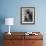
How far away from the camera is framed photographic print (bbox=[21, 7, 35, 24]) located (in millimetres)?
4523

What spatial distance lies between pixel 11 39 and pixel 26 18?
93cm

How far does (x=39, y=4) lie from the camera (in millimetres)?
4555

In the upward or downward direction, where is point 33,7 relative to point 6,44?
upward

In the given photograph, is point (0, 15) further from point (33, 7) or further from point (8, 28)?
point (33, 7)

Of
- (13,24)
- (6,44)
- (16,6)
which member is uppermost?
(16,6)

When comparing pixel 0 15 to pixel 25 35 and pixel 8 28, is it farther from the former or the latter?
pixel 25 35

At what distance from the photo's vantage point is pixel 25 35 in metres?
4.03

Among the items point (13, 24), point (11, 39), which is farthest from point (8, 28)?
point (11, 39)

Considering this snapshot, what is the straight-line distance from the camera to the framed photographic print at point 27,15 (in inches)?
178

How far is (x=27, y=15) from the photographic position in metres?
4.56

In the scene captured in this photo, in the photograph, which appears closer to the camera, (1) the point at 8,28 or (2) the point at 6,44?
Result: (2) the point at 6,44

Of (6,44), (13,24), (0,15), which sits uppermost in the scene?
(0,15)

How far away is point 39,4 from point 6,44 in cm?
170

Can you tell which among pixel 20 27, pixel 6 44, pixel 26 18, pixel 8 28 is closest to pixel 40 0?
pixel 26 18
